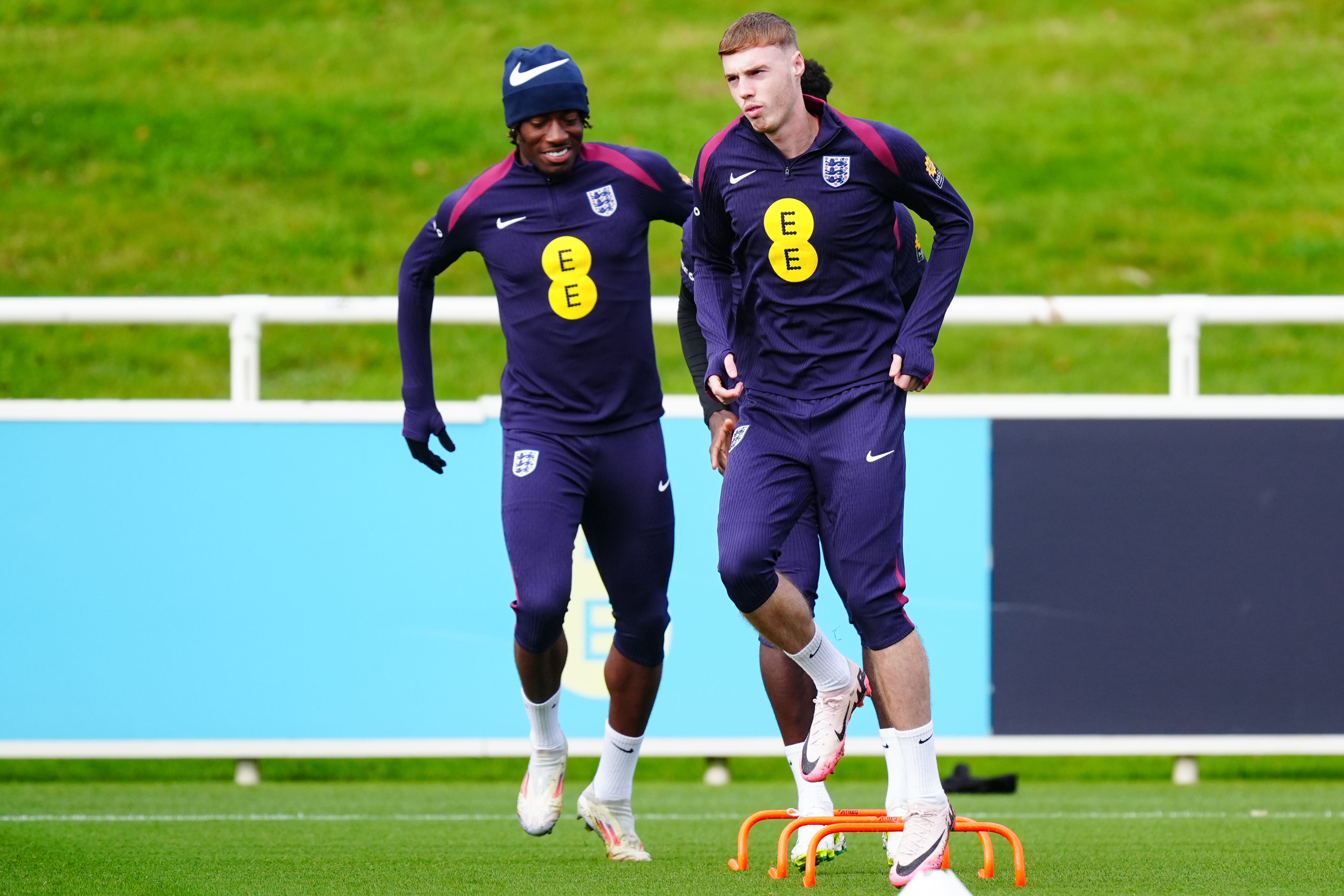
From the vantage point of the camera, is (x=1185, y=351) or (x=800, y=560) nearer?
(x=800, y=560)

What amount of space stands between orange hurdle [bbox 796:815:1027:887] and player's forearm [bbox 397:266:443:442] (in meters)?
1.77

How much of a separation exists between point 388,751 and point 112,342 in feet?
20.5

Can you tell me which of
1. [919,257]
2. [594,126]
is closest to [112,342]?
[594,126]

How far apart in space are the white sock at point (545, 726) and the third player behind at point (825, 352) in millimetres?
947

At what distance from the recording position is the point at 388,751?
7.00m

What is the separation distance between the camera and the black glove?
5.36 m

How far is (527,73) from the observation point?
4.97 metres

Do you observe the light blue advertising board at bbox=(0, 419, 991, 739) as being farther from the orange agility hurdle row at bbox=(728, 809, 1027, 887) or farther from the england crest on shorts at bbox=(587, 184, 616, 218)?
the orange agility hurdle row at bbox=(728, 809, 1027, 887)

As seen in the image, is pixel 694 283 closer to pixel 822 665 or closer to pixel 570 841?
pixel 822 665

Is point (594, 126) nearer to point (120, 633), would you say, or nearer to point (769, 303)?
point (120, 633)

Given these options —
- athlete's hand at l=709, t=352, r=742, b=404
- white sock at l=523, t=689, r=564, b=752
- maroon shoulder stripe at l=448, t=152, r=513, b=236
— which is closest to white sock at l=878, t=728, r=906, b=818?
athlete's hand at l=709, t=352, r=742, b=404

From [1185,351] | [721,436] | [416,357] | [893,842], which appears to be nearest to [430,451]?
[416,357]

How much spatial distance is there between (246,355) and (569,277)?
8.18 ft

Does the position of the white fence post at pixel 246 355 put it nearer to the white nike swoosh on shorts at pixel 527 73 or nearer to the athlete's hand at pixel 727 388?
the white nike swoosh on shorts at pixel 527 73
